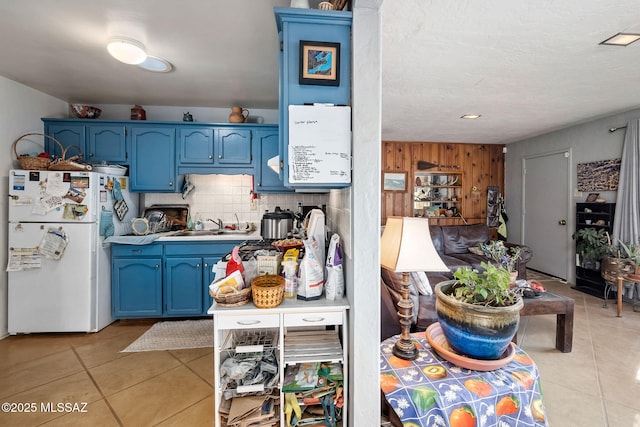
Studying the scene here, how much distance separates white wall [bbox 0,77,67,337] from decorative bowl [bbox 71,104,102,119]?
0.30 metres

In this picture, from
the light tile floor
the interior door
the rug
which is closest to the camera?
the light tile floor

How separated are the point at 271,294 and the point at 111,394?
5.10 feet

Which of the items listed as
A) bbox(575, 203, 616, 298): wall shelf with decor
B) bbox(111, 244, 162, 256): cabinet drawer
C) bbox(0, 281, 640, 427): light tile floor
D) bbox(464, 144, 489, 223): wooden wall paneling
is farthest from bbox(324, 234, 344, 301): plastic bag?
bbox(464, 144, 489, 223): wooden wall paneling

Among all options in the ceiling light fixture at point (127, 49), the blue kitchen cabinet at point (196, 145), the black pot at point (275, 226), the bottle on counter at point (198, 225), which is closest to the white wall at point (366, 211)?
the black pot at point (275, 226)

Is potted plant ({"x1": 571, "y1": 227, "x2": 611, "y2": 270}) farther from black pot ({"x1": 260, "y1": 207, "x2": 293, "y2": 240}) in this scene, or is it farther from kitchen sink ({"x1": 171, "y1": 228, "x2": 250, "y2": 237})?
kitchen sink ({"x1": 171, "y1": 228, "x2": 250, "y2": 237})

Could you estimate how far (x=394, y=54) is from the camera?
2.08m

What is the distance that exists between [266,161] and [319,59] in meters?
2.09

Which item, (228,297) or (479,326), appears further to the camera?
(228,297)

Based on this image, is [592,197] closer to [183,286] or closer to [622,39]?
[622,39]

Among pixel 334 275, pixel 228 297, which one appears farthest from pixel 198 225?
pixel 334 275

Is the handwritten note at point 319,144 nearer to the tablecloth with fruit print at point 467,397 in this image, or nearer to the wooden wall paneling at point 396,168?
the tablecloth with fruit print at point 467,397

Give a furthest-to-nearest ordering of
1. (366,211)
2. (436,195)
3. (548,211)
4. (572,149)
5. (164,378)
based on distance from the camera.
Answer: (436,195) → (548,211) → (572,149) → (164,378) → (366,211)

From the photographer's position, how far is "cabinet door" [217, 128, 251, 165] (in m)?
3.17

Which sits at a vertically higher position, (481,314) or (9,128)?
(9,128)
